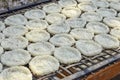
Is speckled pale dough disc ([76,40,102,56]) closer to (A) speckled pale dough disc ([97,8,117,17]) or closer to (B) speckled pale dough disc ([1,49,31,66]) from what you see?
(B) speckled pale dough disc ([1,49,31,66])

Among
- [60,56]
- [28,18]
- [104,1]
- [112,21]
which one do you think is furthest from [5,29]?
[104,1]

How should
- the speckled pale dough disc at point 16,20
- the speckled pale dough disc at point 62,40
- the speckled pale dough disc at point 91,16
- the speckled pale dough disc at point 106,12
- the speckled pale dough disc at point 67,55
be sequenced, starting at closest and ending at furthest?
the speckled pale dough disc at point 67,55 < the speckled pale dough disc at point 62,40 < the speckled pale dough disc at point 16,20 < the speckled pale dough disc at point 91,16 < the speckled pale dough disc at point 106,12

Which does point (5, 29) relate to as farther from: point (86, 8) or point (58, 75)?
point (86, 8)

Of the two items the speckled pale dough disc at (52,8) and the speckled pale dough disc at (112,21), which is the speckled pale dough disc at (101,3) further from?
the speckled pale dough disc at (52,8)

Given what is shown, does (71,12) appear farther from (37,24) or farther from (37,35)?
(37,35)

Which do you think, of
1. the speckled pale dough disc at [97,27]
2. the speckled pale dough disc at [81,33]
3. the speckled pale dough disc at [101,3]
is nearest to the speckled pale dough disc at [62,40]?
the speckled pale dough disc at [81,33]

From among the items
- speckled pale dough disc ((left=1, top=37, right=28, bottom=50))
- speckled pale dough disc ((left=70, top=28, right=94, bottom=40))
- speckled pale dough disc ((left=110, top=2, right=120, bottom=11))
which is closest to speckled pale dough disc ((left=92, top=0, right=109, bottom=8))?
speckled pale dough disc ((left=110, top=2, right=120, bottom=11))
